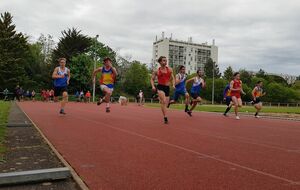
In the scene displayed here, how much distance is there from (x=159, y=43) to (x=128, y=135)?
581 feet

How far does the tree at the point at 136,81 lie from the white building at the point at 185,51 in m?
92.4

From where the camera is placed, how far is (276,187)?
4348mm

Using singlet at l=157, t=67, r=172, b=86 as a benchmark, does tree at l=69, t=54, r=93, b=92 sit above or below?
above

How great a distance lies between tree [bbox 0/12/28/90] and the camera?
63281 millimetres

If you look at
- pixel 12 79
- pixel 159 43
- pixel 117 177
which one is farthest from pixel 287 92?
pixel 117 177

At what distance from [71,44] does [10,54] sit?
43.4ft

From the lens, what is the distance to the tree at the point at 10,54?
208 ft

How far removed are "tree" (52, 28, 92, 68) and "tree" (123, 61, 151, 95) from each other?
11.2m

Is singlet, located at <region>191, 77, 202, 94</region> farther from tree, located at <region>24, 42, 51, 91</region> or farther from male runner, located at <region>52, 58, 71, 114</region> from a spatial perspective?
tree, located at <region>24, 42, 51, 91</region>

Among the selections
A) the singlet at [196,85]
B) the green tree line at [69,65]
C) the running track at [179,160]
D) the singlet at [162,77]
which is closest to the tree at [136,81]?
the green tree line at [69,65]

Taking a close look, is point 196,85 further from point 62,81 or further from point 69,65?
point 69,65

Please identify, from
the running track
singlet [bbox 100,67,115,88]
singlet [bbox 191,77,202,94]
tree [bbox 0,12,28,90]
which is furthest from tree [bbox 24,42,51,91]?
the running track

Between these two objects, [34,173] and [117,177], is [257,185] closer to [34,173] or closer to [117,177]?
[117,177]

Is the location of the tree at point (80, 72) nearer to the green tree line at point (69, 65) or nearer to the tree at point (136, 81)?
the green tree line at point (69, 65)
